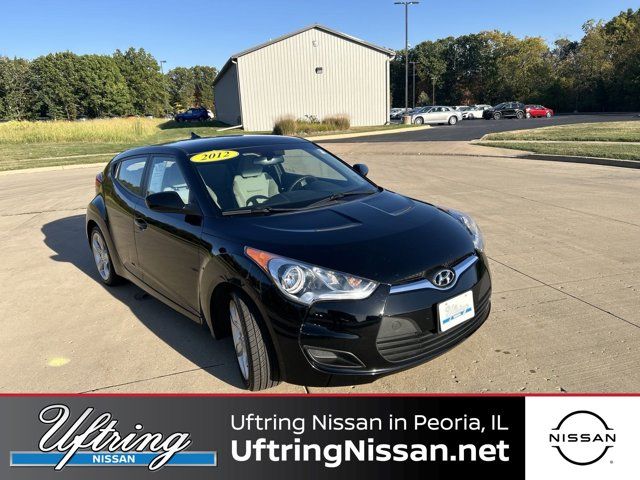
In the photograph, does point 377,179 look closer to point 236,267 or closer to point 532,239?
point 532,239

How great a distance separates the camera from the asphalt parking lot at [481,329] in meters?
3.19

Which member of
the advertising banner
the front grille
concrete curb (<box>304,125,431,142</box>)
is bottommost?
the advertising banner

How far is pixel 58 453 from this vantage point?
105 inches

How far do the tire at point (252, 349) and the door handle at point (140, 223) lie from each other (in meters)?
1.46

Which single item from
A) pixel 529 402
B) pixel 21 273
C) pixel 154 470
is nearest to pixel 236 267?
pixel 154 470

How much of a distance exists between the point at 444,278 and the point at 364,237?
0.53 meters

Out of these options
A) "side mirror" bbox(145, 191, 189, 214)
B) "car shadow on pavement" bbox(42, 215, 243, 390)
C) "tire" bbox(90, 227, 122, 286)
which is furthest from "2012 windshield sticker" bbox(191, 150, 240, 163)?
"tire" bbox(90, 227, 122, 286)

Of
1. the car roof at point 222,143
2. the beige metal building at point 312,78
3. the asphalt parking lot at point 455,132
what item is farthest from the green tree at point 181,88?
the car roof at point 222,143

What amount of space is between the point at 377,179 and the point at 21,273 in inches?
311

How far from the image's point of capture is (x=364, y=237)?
115 inches

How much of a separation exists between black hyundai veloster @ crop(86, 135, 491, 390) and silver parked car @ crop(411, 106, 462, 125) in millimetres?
39508

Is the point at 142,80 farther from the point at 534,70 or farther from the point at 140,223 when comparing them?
the point at 140,223

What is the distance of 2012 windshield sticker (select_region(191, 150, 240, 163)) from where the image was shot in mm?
3826

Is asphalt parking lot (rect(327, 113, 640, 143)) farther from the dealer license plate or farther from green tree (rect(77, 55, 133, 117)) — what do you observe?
green tree (rect(77, 55, 133, 117))
